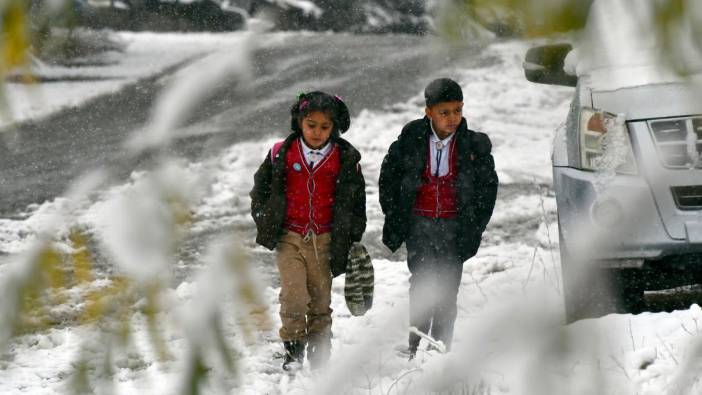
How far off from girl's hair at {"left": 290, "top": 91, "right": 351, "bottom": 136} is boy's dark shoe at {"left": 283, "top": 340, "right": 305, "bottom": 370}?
3.04ft

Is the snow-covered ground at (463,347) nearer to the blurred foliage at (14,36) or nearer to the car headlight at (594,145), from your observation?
the blurred foliage at (14,36)

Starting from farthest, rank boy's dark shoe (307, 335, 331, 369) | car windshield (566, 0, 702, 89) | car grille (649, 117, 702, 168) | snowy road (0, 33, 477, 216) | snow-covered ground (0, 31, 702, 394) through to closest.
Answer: snowy road (0, 33, 477, 216) → boy's dark shoe (307, 335, 331, 369) → car grille (649, 117, 702, 168) → snow-covered ground (0, 31, 702, 394) → car windshield (566, 0, 702, 89)

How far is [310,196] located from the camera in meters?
4.25

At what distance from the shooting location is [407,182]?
165 inches

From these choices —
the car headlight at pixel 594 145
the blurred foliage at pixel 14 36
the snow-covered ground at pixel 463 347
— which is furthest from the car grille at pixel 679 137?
the car headlight at pixel 594 145

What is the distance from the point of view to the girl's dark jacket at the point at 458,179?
13.7ft

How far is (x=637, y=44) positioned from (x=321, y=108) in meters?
3.05

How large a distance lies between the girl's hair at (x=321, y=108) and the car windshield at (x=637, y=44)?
289cm

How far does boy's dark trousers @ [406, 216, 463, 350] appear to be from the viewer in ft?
14.0

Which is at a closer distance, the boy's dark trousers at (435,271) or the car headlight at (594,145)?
the car headlight at (594,145)

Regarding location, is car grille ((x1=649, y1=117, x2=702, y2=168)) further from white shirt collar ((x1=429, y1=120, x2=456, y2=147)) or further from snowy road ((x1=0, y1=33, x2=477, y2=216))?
snowy road ((x1=0, y1=33, x2=477, y2=216))

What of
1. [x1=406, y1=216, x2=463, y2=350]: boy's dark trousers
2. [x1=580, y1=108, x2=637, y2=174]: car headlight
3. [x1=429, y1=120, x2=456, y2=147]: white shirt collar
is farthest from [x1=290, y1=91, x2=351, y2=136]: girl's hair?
[x1=580, y1=108, x2=637, y2=174]: car headlight

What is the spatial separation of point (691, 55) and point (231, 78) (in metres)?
0.56

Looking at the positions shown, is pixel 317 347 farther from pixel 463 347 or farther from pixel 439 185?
pixel 463 347
